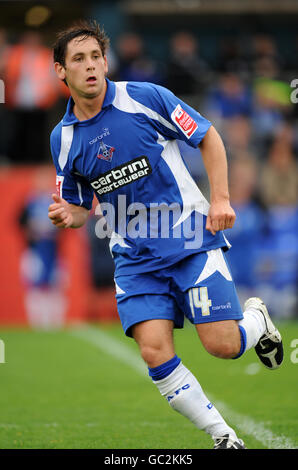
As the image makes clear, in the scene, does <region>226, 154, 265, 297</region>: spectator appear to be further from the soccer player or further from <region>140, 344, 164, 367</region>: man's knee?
<region>140, 344, 164, 367</region>: man's knee

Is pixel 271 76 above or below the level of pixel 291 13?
below

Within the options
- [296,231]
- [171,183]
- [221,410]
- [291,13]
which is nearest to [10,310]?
[296,231]

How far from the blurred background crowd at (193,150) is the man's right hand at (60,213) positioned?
6.80 meters

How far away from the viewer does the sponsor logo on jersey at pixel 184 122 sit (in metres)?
4.97

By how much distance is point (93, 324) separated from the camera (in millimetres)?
12953

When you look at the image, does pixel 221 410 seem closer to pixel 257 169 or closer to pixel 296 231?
pixel 296 231

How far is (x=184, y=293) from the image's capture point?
16.2 feet

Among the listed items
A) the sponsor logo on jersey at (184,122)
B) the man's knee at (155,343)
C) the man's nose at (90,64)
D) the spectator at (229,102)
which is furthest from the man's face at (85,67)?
the spectator at (229,102)

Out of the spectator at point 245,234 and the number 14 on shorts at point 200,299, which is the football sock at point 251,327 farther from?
the spectator at point 245,234

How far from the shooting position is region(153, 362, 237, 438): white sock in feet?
15.6

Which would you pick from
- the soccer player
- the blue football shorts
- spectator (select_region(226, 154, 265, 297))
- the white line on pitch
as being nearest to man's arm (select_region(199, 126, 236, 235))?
the soccer player

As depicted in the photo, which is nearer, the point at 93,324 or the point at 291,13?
the point at 93,324

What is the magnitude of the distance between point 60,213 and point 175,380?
47.0 inches
